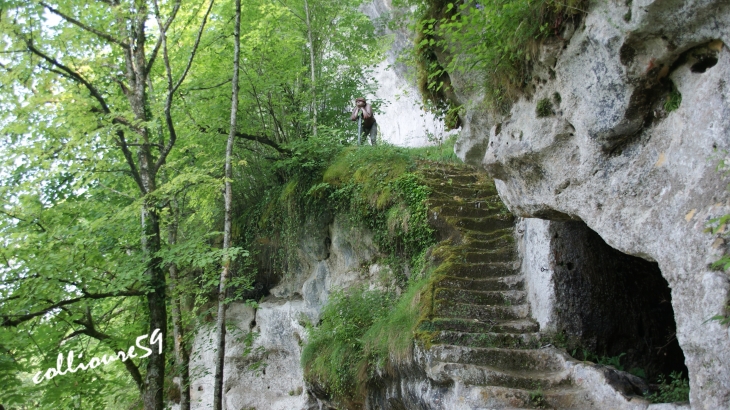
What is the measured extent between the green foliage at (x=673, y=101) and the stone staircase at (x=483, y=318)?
2730 millimetres

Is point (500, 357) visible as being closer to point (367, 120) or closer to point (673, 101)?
point (673, 101)

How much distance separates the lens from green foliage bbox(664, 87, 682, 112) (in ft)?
12.5

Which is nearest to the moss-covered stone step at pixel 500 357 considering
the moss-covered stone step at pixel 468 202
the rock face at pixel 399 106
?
the moss-covered stone step at pixel 468 202

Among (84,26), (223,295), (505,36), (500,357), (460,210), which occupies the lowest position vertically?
(500,357)

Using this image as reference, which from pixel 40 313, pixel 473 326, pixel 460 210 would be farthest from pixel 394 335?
pixel 40 313

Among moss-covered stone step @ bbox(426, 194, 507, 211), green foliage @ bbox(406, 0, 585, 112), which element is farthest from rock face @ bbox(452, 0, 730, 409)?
moss-covered stone step @ bbox(426, 194, 507, 211)

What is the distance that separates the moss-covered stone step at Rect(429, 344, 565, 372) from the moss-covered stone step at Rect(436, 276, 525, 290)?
3.92ft

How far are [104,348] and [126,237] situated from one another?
2.22m

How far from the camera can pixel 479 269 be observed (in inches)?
287

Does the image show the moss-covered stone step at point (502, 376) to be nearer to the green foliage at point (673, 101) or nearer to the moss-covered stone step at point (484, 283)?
the moss-covered stone step at point (484, 283)

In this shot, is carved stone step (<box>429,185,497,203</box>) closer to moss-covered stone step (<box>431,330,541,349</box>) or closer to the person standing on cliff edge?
moss-covered stone step (<box>431,330,541,349</box>)

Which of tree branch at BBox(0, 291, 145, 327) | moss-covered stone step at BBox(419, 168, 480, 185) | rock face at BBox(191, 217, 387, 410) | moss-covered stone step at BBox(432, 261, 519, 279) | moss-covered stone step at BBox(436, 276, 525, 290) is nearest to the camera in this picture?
tree branch at BBox(0, 291, 145, 327)

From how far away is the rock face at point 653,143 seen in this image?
329cm

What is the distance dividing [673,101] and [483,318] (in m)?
3.53
